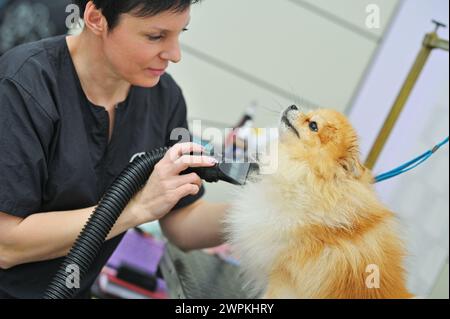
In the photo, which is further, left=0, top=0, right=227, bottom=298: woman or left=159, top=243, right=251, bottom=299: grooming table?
left=159, top=243, right=251, bottom=299: grooming table

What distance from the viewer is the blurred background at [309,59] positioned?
2.12m

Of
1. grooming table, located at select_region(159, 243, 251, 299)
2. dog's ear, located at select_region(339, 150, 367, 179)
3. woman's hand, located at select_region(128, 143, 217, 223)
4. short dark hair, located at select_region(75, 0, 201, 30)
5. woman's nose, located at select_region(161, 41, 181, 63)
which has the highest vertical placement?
short dark hair, located at select_region(75, 0, 201, 30)

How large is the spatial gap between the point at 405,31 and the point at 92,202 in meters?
1.73

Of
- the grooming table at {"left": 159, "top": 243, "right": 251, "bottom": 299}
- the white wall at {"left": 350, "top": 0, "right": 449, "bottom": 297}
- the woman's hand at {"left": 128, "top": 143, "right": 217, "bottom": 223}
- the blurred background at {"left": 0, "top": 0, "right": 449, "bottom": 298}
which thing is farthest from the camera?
the blurred background at {"left": 0, "top": 0, "right": 449, "bottom": 298}

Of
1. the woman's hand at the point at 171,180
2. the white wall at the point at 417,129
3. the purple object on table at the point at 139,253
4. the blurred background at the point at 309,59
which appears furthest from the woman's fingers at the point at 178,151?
the blurred background at the point at 309,59

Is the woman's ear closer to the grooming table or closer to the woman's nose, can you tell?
the woman's nose

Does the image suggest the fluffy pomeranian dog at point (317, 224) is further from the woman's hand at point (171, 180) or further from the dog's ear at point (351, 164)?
the woman's hand at point (171, 180)

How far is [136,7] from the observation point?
99 cm

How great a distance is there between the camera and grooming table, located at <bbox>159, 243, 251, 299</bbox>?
4.20 ft

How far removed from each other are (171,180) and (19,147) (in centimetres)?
31

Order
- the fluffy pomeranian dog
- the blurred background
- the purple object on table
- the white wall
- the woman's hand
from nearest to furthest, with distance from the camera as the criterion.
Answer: the fluffy pomeranian dog < the woman's hand < the purple object on table < the white wall < the blurred background

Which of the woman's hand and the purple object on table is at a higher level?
the woman's hand

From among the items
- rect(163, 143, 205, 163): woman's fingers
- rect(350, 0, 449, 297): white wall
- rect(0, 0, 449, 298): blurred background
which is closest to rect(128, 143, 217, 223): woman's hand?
rect(163, 143, 205, 163): woman's fingers

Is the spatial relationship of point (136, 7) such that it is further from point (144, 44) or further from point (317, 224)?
point (317, 224)
